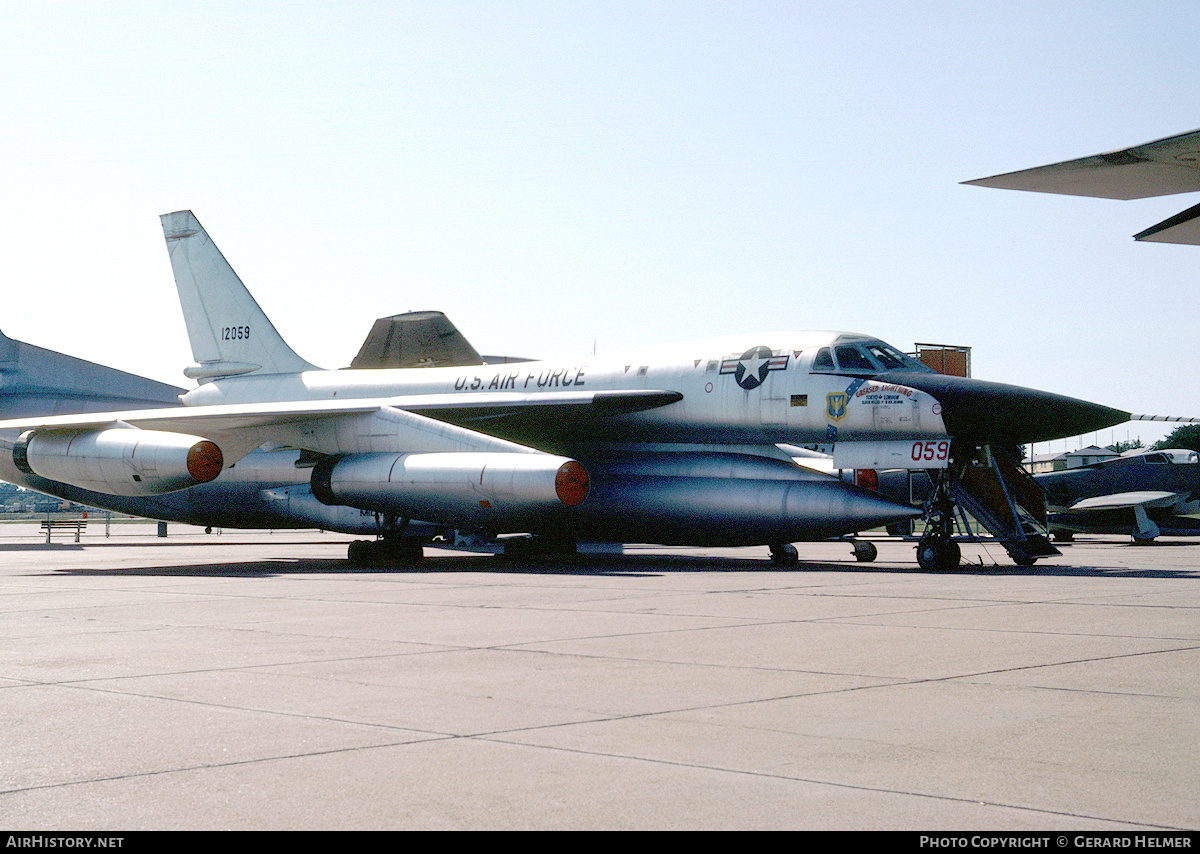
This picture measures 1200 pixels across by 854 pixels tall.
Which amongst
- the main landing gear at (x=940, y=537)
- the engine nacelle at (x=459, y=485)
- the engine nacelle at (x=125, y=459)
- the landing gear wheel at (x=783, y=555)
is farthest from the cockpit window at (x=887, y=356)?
the engine nacelle at (x=125, y=459)

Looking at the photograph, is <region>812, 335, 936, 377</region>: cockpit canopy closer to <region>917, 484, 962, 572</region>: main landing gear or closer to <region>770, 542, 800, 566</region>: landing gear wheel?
<region>917, 484, 962, 572</region>: main landing gear

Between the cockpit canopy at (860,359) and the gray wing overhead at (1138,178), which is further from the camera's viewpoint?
the cockpit canopy at (860,359)

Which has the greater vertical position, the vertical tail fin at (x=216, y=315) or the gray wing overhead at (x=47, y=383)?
the vertical tail fin at (x=216, y=315)

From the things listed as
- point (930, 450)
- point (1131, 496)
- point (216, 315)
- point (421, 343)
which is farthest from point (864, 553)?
point (216, 315)

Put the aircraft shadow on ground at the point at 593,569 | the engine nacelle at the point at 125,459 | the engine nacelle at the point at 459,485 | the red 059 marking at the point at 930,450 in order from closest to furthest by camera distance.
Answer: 1. the aircraft shadow on ground at the point at 593,569
2. the red 059 marking at the point at 930,450
3. the engine nacelle at the point at 459,485
4. the engine nacelle at the point at 125,459

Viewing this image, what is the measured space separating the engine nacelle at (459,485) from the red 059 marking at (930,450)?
4.47 metres

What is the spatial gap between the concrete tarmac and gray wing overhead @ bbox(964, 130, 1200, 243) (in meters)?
2.39

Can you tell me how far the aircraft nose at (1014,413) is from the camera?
51.1 feet

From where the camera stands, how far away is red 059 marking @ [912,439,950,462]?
16.0m

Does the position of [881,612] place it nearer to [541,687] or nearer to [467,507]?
[541,687]

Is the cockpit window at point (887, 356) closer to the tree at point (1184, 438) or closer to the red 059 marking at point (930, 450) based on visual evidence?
the red 059 marking at point (930, 450)

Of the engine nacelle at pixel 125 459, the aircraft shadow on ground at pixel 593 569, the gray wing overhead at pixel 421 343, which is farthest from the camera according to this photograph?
the gray wing overhead at pixel 421 343

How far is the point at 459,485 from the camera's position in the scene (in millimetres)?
17016

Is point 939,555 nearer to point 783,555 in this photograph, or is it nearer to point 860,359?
point 783,555
